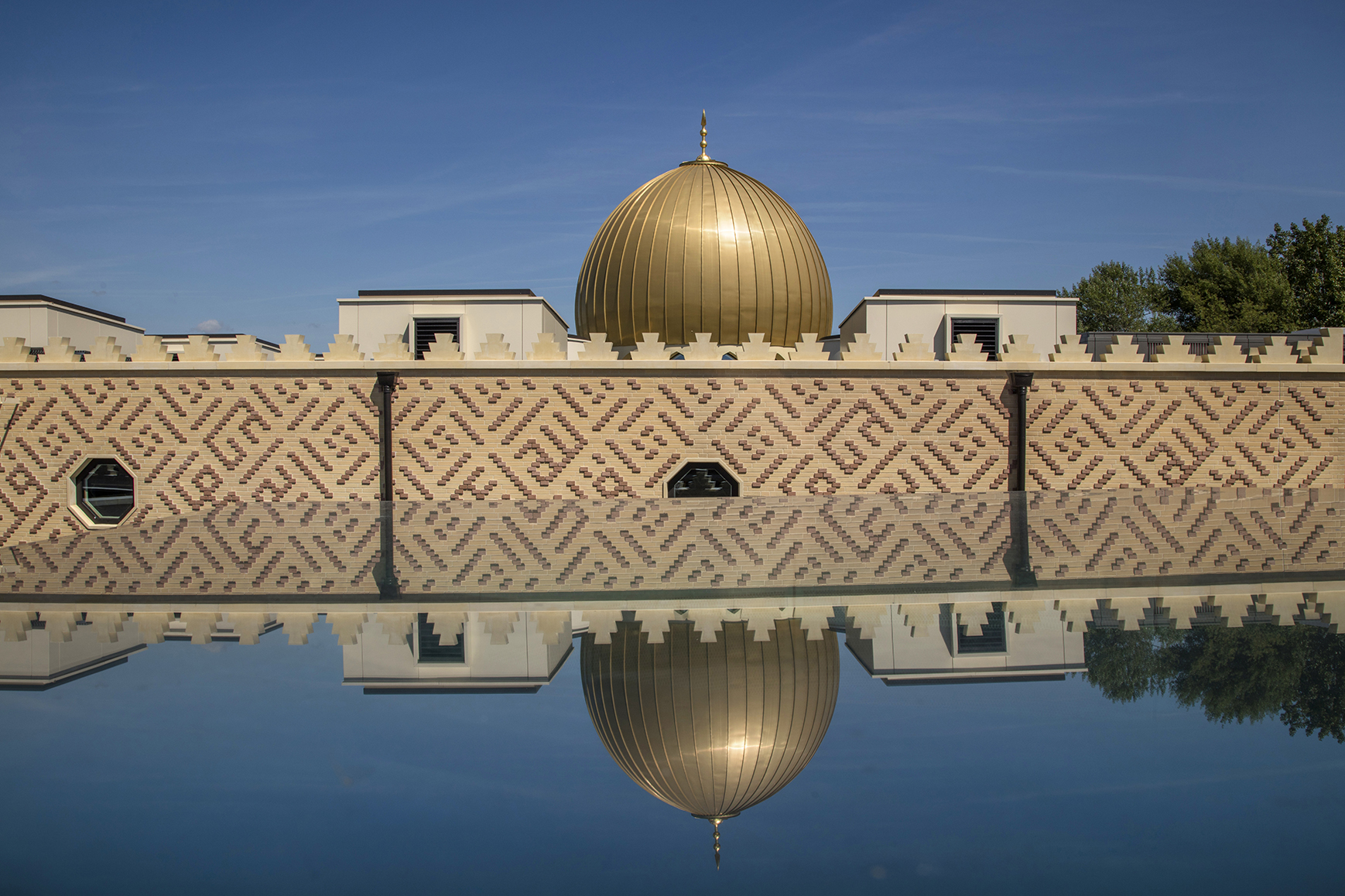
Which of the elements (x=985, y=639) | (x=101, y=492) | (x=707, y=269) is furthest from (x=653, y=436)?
(x=101, y=492)

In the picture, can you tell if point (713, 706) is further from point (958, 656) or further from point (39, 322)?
point (39, 322)

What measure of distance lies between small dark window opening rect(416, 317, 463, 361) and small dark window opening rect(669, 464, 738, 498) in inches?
231

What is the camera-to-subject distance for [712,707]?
9.37 ft

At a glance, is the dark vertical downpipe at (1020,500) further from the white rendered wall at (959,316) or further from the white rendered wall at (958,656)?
the white rendered wall at (959,316)

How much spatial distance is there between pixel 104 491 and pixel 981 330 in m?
17.0

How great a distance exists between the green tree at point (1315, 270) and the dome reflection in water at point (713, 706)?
122 ft

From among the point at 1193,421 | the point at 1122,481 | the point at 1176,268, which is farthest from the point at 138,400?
the point at 1176,268

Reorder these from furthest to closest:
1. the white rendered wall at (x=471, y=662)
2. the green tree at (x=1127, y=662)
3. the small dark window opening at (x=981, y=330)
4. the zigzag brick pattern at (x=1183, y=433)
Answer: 1. the small dark window opening at (x=981, y=330)
2. the zigzag brick pattern at (x=1183, y=433)
3. the white rendered wall at (x=471, y=662)
4. the green tree at (x=1127, y=662)

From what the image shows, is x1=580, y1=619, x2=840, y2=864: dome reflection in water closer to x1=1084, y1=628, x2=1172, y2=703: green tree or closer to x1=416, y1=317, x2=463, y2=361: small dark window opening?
x1=1084, y1=628, x2=1172, y2=703: green tree

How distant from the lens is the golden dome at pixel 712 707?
2398 mm

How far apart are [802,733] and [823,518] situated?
6.19m

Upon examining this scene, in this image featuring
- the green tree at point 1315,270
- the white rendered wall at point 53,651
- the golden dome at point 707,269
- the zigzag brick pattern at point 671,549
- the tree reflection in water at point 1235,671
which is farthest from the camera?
the green tree at point 1315,270

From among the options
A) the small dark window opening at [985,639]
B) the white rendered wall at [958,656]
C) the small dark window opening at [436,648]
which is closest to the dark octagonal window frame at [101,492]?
the small dark window opening at [436,648]

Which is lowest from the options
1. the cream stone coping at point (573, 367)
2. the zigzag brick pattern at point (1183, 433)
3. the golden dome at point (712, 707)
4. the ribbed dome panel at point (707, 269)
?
the golden dome at point (712, 707)
